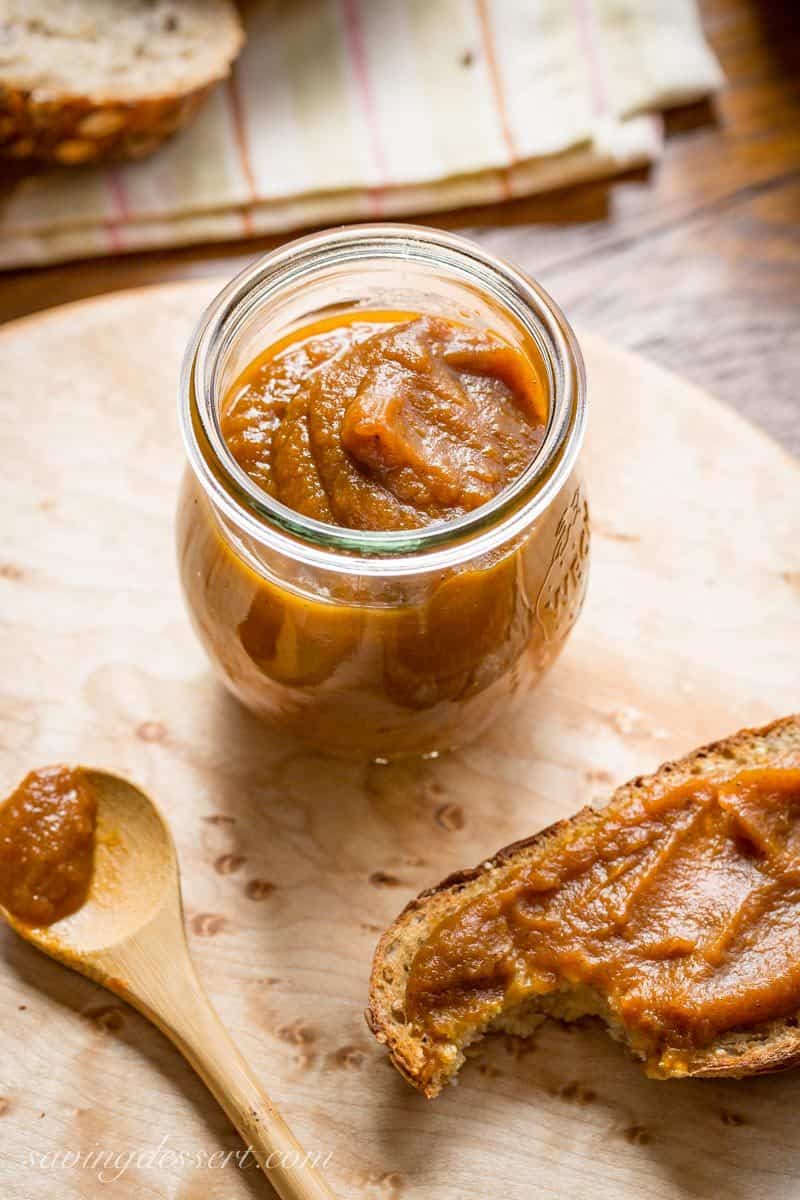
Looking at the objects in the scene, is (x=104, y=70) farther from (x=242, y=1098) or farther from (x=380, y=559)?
(x=242, y=1098)

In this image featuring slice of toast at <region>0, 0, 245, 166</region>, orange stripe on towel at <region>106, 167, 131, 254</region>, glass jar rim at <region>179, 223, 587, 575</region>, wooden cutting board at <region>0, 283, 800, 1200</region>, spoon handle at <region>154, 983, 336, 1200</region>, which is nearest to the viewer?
glass jar rim at <region>179, 223, 587, 575</region>

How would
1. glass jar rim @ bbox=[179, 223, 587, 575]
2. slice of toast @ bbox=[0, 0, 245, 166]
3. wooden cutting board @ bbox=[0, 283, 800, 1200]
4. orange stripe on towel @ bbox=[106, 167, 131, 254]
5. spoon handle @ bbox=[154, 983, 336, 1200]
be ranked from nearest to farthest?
glass jar rim @ bbox=[179, 223, 587, 575] < spoon handle @ bbox=[154, 983, 336, 1200] < wooden cutting board @ bbox=[0, 283, 800, 1200] < slice of toast @ bbox=[0, 0, 245, 166] < orange stripe on towel @ bbox=[106, 167, 131, 254]

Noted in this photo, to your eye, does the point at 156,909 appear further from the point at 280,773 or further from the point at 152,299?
the point at 152,299

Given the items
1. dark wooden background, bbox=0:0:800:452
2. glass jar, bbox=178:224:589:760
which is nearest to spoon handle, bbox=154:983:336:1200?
glass jar, bbox=178:224:589:760

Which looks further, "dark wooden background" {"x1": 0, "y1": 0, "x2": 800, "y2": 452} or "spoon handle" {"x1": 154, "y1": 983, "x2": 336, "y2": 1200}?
"dark wooden background" {"x1": 0, "y1": 0, "x2": 800, "y2": 452}

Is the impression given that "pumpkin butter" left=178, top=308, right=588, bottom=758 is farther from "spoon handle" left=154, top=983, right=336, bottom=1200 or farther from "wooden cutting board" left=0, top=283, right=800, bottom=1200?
"spoon handle" left=154, top=983, right=336, bottom=1200

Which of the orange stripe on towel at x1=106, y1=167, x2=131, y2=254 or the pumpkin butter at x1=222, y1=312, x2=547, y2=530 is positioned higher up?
the pumpkin butter at x1=222, y1=312, x2=547, y2=530

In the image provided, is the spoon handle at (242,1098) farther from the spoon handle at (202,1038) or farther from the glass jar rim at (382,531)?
the glass jar rim at (382,531)
